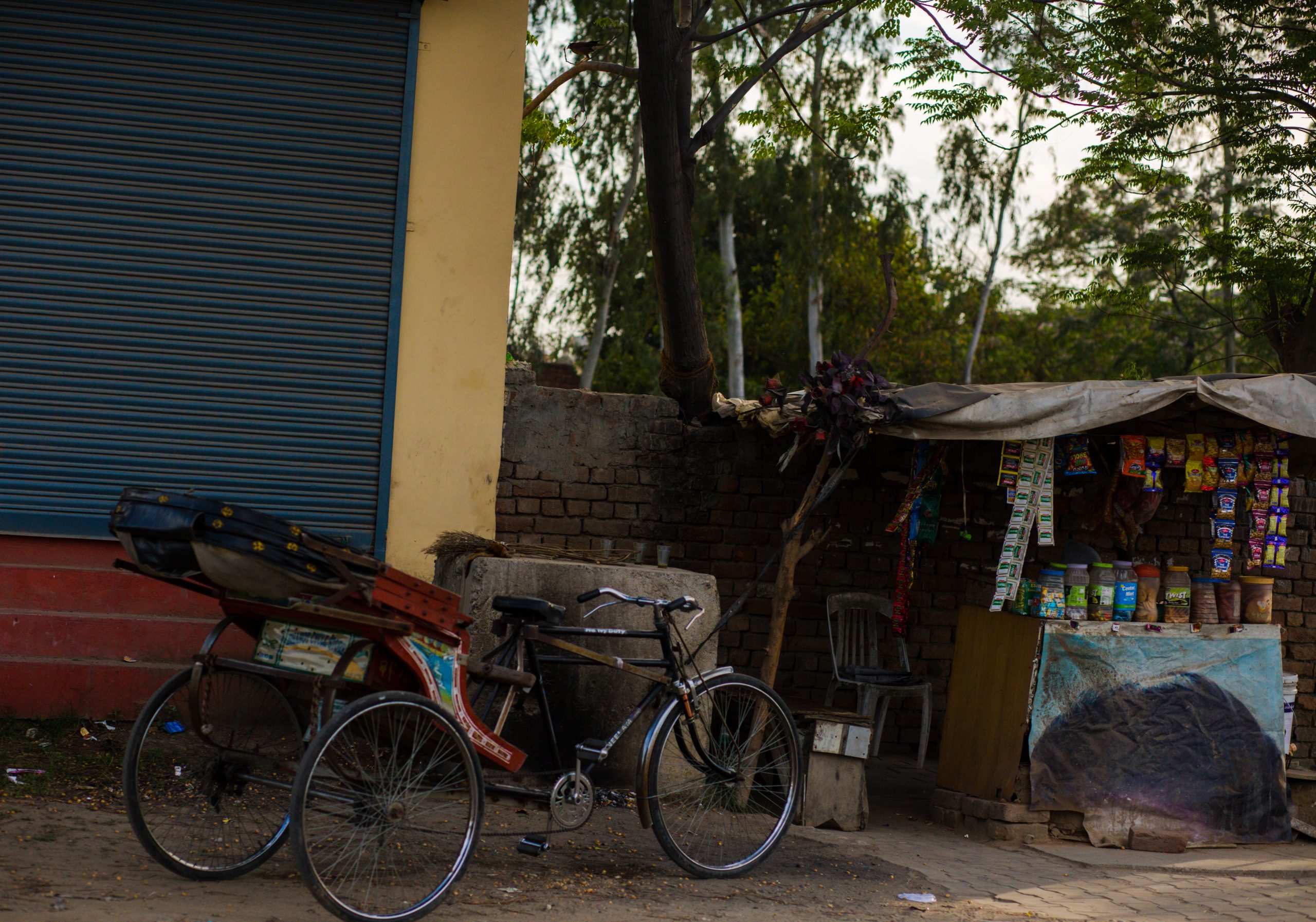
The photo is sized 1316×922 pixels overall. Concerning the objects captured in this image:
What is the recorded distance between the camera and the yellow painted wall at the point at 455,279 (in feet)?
20.0

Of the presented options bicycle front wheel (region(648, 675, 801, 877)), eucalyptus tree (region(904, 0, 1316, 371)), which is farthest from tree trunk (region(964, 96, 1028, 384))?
bicycle front wheel (region(648, 675, 801, 877))

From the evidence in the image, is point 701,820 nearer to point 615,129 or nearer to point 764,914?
point 764,914

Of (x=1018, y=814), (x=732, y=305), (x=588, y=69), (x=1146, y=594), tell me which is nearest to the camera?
(x=1018, y=814)

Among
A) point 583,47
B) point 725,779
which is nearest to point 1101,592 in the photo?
point 725,779

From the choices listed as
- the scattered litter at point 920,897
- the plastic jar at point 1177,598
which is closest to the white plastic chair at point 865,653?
the plastic jar at point 1177,598

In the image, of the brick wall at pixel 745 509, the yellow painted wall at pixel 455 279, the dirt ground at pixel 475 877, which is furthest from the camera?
the brick wall at pixel 745 509

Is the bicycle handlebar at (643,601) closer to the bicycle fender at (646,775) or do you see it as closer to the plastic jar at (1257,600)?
the bicycle fender at (646,775)

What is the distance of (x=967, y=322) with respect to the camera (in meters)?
26.9

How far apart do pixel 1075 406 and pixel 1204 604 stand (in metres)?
1.43

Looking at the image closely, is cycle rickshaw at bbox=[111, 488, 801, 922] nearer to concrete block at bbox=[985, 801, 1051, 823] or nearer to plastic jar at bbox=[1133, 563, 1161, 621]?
concrete block at bbox=[985, 801, 1051, 823]

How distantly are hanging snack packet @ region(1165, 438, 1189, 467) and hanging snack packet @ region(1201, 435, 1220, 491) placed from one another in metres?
0.09

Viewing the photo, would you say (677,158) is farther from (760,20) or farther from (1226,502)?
(1226,502)

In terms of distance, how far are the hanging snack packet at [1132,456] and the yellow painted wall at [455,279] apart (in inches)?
132

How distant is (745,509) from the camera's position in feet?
24.4
